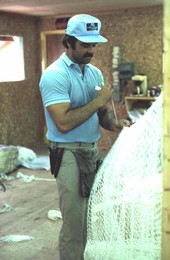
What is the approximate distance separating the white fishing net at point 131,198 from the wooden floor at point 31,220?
1066mm

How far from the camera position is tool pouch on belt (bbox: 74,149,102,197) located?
1.87 m

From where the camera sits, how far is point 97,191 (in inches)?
64.9

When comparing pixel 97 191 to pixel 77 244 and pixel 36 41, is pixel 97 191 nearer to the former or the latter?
pixel 77 244

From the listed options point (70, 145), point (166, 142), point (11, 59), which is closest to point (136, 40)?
point (11, 59)

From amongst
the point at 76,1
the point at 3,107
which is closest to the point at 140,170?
the point at 76,1

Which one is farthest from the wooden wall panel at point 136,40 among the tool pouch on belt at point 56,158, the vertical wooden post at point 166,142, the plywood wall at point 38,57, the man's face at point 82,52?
the vertical wooden post at point 166,142

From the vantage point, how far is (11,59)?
5586 millimetres

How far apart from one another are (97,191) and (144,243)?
313mm

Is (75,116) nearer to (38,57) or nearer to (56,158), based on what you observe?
(56,158)

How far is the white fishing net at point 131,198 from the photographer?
1403 mm

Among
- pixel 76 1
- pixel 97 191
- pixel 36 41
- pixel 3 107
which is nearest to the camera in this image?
pixel 97 191

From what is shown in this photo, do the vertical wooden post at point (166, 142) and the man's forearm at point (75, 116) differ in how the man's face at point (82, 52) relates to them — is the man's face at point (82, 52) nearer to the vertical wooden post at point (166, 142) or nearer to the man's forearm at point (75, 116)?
the man's forearm at point (75, 116)

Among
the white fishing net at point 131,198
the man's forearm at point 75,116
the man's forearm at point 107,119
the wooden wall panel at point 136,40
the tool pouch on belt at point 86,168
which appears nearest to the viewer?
the white fishing net at point 131,198

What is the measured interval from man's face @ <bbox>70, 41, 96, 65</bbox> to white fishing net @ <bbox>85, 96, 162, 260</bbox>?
0.47 meters
